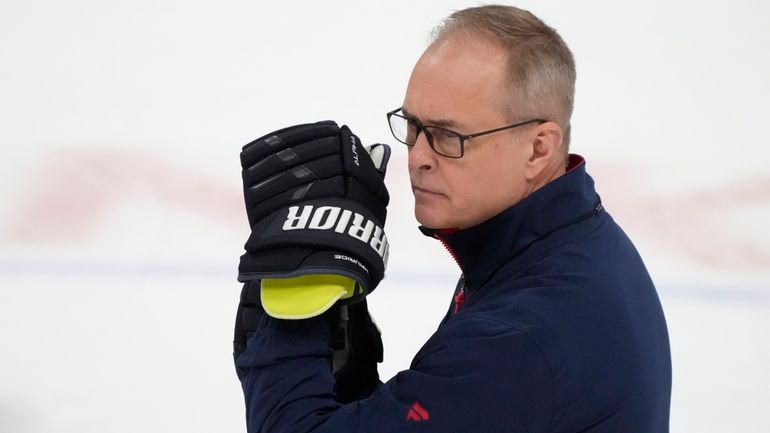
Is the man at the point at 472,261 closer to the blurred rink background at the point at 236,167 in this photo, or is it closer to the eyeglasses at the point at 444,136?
the eyeglasses at the point at 444,136

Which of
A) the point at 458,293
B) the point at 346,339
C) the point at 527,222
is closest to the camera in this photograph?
the point at 527,222

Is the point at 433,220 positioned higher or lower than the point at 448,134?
lower

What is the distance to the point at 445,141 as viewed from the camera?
4.68ft

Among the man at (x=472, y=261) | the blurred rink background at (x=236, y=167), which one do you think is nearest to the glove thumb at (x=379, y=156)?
the man at (x=472, y=261)

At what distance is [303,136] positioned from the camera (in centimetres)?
144

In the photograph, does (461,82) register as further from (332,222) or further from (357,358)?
(357,358)

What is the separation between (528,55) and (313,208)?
384 millimetres

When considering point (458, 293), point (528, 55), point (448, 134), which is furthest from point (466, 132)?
point (458, 293)

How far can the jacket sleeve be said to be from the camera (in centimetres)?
120

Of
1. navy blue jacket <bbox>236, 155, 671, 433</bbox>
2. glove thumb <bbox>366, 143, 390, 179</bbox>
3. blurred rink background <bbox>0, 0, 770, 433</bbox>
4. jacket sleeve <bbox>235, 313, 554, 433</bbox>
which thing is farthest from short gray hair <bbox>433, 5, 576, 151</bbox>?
blurred rink background <bbox>0, 0, 770, 433</bbox>

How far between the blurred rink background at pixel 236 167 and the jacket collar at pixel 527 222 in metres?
1.37

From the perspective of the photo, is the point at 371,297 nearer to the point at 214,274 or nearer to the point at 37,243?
the point at 214,274

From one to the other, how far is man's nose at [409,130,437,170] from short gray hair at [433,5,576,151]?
13cm

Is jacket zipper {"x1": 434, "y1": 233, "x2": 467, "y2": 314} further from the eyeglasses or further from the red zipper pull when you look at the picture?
the eyeglasses
